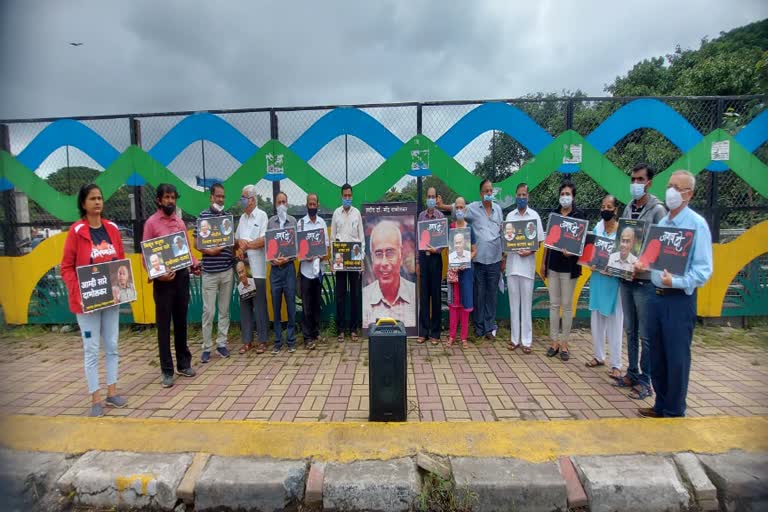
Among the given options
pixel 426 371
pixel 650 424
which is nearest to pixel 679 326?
pixel 650 424

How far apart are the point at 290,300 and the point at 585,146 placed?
5.08 meters

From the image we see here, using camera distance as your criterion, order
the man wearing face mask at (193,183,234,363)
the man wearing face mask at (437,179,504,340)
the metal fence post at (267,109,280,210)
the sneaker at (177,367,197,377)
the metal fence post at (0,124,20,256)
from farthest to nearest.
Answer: the metal fence post at (0,124,20,256) → the metal fence post at (267,109,280,210) → the man wearing face mask at (437,179,504,340) → the man wearing face mask at (193,183,234,363) → the sneaker at (177,367,197,377)

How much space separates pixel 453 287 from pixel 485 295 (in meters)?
0.55

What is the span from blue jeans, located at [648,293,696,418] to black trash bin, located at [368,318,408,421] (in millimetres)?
2239

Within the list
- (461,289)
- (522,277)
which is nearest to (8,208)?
(461,289)

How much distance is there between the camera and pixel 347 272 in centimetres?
579

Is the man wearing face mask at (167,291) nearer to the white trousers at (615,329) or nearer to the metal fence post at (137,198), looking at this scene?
the metal fence post at (137,198)

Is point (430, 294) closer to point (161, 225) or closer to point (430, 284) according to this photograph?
point (430, 284)

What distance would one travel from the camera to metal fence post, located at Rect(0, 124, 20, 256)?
6379mm

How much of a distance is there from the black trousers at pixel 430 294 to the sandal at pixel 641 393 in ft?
8.05

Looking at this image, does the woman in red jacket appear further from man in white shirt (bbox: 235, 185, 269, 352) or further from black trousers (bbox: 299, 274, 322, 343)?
black trousers (bbox: 299, 274, 322, 343)

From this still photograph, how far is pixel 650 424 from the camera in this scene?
2955 mm

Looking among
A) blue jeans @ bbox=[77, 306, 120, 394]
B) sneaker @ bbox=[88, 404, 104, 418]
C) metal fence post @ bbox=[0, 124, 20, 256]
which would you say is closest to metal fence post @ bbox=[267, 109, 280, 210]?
blue jeans @ bbox=[77, 306, 120, 394]

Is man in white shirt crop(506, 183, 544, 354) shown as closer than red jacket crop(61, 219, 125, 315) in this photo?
No
